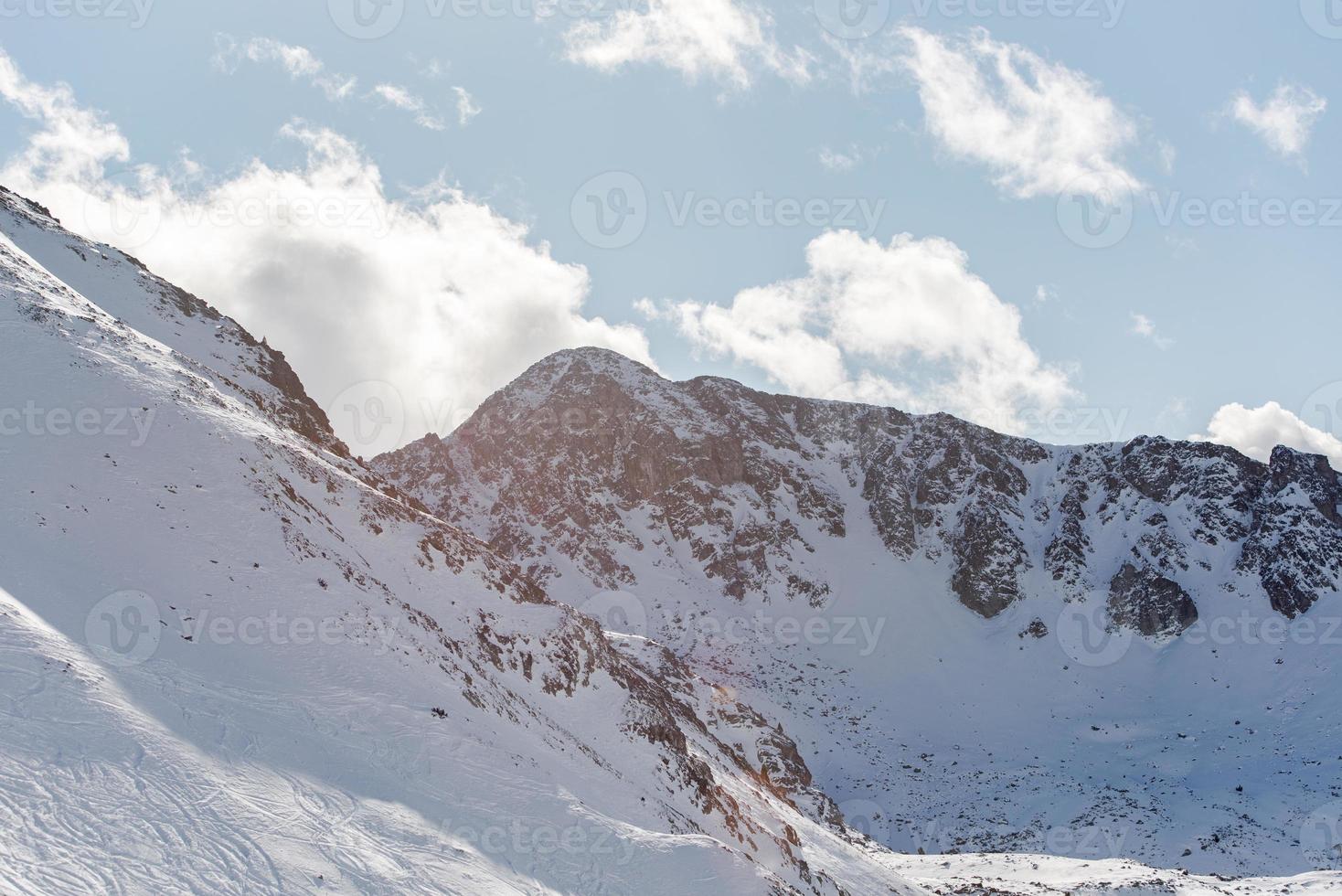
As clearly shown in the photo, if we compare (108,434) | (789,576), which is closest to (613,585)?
(789,576)

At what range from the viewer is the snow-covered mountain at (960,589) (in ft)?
231

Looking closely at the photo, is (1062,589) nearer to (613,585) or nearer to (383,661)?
(613,585)

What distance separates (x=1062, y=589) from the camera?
4345 inches

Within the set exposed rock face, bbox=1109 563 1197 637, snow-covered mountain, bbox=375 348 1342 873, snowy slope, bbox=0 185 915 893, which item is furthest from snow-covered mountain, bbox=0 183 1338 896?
exposed rock face, bbox=1109 563 1197 637

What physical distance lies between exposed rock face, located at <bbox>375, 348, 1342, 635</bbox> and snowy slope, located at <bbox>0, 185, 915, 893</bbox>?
65.5m

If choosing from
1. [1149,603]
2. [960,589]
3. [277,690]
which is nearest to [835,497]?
[960,589]

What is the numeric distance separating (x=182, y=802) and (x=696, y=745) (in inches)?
1338

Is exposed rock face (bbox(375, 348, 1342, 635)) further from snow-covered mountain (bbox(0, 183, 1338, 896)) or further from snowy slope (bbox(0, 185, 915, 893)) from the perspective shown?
snowy slope (bbox(0, 185, 915, 893))

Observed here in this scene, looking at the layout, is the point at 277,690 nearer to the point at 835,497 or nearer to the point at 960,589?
the point at 960,589

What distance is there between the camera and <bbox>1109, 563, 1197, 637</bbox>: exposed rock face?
9981 centimetres

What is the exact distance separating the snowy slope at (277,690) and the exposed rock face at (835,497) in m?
65.5

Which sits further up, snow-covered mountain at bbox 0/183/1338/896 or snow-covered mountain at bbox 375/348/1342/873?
snow-covered mountain at bbox 375/348/1342/873

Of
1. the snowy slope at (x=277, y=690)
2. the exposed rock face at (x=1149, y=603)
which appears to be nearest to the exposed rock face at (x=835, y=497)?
the exposed rock face at (x=1149, y=603)

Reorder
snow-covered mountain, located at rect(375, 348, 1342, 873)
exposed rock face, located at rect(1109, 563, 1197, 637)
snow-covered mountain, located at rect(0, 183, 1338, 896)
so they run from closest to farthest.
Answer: snow-covered mountain, located at rect(0, 183, 1338, 896)
snow-covered mountain, located at rect(375, 348, 1342, 873)
exposed rock face, located at rect(1109, 563, 1197, 637)
